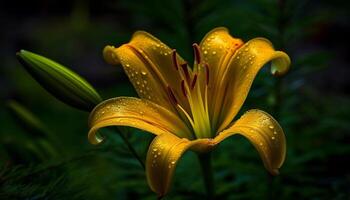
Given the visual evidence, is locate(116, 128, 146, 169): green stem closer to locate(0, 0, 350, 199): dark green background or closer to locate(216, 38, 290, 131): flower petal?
locate(0, 0, 350, 199): dark green background

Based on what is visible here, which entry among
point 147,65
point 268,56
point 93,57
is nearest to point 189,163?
point 147,65

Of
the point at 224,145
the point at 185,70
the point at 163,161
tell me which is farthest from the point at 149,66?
the point at 224,145

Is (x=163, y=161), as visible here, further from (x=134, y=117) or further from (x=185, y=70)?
(x=185, y=70)

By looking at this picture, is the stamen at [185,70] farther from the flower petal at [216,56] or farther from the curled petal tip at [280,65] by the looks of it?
the curled petal tip at [280,65]

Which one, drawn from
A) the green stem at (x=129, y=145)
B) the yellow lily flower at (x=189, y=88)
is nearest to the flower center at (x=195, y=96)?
the yellow lily flower at (x=189, y=88)

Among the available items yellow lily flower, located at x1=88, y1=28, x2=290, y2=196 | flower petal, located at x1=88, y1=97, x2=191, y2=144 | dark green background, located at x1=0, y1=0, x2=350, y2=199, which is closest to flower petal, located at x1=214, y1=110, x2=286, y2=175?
yellow lily flower, located at x1=88, y1=28, x2=290, y2=196

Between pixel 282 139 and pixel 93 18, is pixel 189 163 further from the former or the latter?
pixel 93 18
